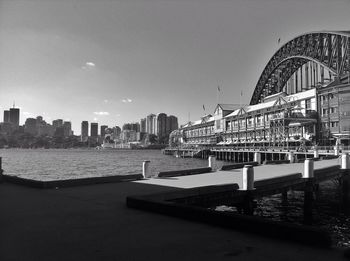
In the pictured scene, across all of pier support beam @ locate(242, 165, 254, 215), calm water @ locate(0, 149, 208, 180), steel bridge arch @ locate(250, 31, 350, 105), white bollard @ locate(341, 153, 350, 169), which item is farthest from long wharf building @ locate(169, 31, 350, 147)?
pier support beam @ locate(242, 165, 254, 215)

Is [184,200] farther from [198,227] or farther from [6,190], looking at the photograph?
[6,190]

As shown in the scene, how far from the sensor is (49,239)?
784cm

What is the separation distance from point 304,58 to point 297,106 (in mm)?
32414

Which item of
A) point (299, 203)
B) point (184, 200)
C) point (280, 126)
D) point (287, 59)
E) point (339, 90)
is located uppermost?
point (287, 59)

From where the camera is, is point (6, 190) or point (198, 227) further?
point (6, 190)

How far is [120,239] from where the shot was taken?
786 cm

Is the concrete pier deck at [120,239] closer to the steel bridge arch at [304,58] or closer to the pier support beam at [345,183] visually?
the pier support beam at [345,183]

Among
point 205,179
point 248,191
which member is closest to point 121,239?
point 248,191

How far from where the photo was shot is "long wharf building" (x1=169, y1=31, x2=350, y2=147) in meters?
83.9

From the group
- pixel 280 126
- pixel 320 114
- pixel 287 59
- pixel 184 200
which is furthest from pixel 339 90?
pixel 184 200

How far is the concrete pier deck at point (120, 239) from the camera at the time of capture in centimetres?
675

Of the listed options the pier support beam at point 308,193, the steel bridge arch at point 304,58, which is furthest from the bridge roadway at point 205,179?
the steel bridge arch at point 304,58

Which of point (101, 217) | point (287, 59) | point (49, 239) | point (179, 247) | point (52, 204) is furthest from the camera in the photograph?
point (287, 59)

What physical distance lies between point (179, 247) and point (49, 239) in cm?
317
